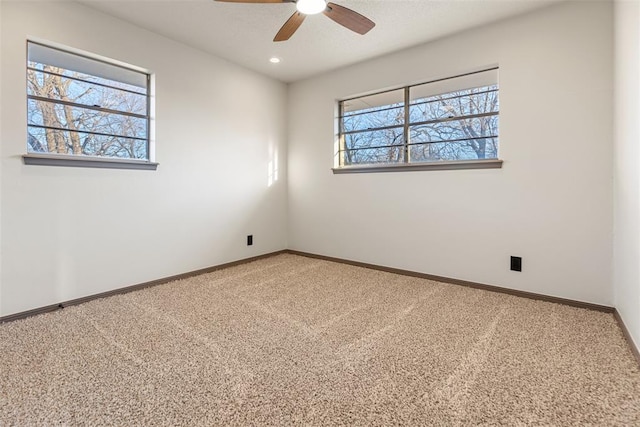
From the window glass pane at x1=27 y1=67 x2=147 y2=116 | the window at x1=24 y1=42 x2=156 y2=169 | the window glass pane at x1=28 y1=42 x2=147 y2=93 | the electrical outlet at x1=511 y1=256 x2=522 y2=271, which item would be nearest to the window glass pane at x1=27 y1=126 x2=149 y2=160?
the window at x1=24 y1=42 x2=156 y2=169

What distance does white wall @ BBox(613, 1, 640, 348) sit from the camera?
168 cm

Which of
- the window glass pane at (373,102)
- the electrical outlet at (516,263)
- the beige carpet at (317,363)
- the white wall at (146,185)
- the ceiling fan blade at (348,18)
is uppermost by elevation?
Answer: the ceiling fan blade at (348,18)

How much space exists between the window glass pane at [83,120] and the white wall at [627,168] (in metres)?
3.54

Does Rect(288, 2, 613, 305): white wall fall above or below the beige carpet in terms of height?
above

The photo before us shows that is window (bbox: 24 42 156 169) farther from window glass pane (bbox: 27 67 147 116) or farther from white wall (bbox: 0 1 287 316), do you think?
white wall (bbox: 0 1 287 316)

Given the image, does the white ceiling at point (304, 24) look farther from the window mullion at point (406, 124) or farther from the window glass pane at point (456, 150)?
the window glass pane at point (456, 150)

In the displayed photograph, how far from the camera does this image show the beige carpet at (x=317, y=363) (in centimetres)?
126

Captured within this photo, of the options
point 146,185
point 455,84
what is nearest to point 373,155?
point 455,84

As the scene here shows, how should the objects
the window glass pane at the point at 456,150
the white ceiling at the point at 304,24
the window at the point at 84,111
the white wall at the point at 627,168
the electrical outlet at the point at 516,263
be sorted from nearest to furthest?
the white wall at the point at 627,168 < the window at the point at 84,111 < the white ceiling at the point at 304,24 < the electrical outlet at the point at 516,263 < the window glass pane at the point at 456,150

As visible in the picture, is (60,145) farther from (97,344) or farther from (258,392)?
(258,392)

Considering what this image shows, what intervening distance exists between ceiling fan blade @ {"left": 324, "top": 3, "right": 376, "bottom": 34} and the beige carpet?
6.73ft

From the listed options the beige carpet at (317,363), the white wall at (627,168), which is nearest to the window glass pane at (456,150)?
the white wall at (627,168)

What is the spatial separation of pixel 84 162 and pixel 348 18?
226cm

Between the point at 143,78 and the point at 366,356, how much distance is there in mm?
2999
